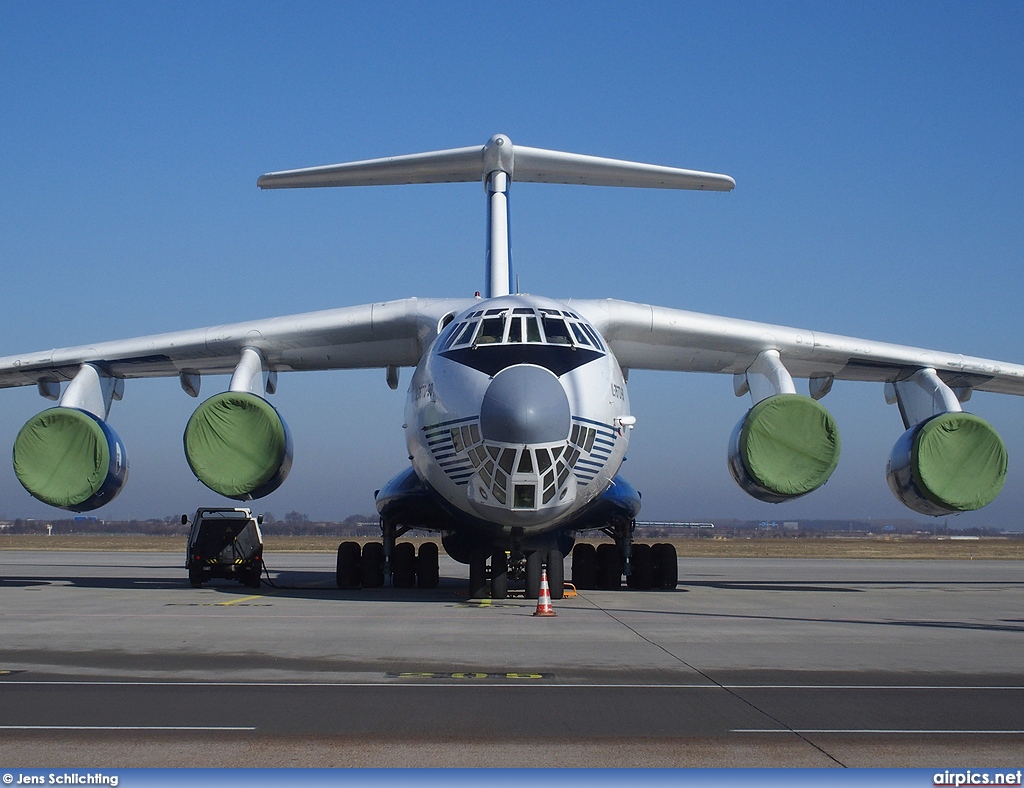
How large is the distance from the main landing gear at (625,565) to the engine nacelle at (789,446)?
2626 mm

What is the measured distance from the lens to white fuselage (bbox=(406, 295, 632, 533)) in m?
11.2

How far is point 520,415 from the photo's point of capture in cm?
1095

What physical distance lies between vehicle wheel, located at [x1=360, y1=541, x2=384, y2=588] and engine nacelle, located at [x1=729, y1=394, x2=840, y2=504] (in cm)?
566

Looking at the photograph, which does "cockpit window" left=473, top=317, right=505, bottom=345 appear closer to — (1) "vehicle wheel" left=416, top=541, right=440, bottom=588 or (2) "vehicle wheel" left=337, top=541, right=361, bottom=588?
(1) "vehicle wheel" left=416, top=541, right=440, bottom=588

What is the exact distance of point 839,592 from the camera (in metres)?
16.3

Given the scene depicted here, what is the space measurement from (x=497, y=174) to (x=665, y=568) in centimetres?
679

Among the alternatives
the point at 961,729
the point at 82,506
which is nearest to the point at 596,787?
the point at 961,729

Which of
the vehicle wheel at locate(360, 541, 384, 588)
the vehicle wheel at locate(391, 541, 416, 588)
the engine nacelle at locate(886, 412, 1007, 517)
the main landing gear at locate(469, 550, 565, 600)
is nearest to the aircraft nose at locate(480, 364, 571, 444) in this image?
the main landing gear at locate(469, 550, 565, 600)

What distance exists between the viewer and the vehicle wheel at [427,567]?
16.5 m

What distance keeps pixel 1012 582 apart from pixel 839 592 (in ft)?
19.9

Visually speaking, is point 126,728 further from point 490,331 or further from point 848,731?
point 490,331

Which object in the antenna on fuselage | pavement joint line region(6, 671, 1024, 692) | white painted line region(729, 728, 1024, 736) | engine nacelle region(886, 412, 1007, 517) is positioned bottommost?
pavement joint line region(6, 671, 1024, 692)

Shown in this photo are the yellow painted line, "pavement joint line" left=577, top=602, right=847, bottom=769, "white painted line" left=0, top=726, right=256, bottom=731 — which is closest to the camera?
"pavement joint line" left=577, top=602, right=847, bottom=769

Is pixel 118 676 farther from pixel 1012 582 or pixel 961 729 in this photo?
pixel 1012 582
